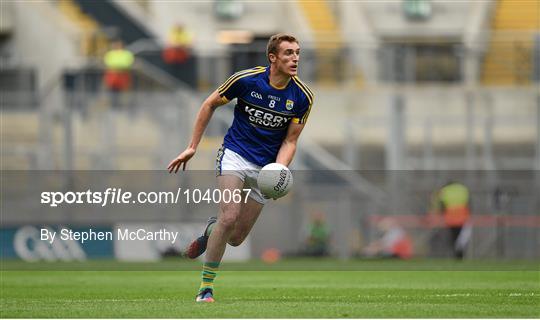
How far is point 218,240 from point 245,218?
21.6 inches

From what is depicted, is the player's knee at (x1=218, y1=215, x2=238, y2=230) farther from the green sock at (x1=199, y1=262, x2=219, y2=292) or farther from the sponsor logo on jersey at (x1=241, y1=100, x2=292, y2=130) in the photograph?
the sponsor logo on jersey at (x1=241, y1=100, x2=292, y2=130)

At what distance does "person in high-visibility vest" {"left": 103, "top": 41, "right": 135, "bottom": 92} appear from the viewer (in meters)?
28.8

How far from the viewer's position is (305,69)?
29516mm

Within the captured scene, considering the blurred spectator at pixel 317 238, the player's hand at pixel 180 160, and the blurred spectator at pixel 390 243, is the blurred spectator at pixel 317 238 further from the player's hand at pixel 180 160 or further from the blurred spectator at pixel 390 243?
the player's hand at pixel 180 160

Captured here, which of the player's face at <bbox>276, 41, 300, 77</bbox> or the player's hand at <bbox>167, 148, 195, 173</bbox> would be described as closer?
the player's hand at <bbox>167, 148, 195, 173</bbox>

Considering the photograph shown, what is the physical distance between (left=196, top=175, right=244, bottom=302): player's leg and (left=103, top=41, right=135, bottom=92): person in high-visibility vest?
17.0m

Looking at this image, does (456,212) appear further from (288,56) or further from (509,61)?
(288,56)

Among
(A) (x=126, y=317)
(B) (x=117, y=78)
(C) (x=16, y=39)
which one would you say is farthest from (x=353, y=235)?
(A) (x=126, y=317)

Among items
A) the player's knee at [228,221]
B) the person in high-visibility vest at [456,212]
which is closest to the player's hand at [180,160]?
the player's knee at [228,221]

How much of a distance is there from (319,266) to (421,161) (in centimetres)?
639

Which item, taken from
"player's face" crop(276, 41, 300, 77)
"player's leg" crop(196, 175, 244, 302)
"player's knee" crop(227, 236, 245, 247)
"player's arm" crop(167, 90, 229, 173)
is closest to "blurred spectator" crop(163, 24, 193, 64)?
"player's knee" crop(227, 236, 245, 247)

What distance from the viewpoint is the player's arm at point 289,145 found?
488 inches

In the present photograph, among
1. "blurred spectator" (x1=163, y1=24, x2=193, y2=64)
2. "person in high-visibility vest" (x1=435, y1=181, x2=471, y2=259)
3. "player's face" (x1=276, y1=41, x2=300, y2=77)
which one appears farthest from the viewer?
"blurred spectator" (x1=163, y1=24, x2=193, y2=64)

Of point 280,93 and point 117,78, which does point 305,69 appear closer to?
point 117,78
